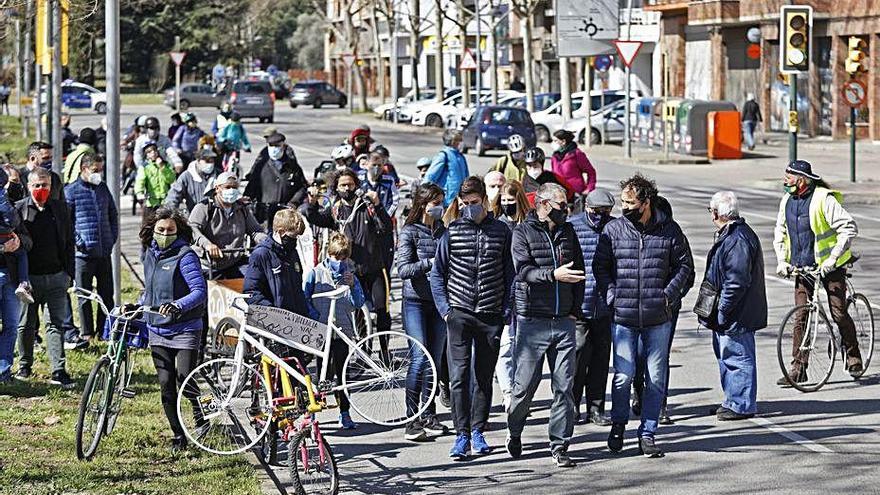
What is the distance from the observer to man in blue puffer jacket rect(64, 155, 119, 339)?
13.8 meters

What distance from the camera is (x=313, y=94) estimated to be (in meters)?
80.4

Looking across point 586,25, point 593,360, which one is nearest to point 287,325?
point 593,360

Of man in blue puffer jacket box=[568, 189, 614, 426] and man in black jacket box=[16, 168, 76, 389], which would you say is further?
man in black jacket box=[16, 168, 76, 389]

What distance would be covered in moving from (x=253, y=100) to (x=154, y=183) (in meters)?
43.1

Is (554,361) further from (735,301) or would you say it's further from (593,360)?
(735,301)

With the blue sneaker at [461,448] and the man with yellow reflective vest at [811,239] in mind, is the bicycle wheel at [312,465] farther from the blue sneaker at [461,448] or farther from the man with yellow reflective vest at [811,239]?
the man with yellow reflective vest at [811,239]

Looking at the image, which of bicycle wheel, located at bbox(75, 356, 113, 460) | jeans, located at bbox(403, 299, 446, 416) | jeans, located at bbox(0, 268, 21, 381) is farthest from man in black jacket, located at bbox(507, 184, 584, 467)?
jeans, located at bbox(0, 268, 21, 381)

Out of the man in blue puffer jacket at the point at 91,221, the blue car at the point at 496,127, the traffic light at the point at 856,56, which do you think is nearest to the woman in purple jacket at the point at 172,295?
the man in blue puffer jacket at the point at 91,221

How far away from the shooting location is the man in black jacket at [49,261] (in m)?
12.2

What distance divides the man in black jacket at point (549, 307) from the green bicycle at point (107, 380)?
2377 mm

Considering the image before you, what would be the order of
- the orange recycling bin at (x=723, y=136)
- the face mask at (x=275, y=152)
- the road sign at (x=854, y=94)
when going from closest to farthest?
the face mask at (x=275, y=152) → the road sign at (x=854, y=94) → the orange recycling bin at (x=723, y=136)

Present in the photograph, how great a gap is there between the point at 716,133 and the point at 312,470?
3169cm

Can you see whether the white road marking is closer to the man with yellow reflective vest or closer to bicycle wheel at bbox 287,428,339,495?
the man with yellow reflective vest

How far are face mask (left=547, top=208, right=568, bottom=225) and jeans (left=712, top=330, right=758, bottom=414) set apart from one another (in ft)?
6.69
